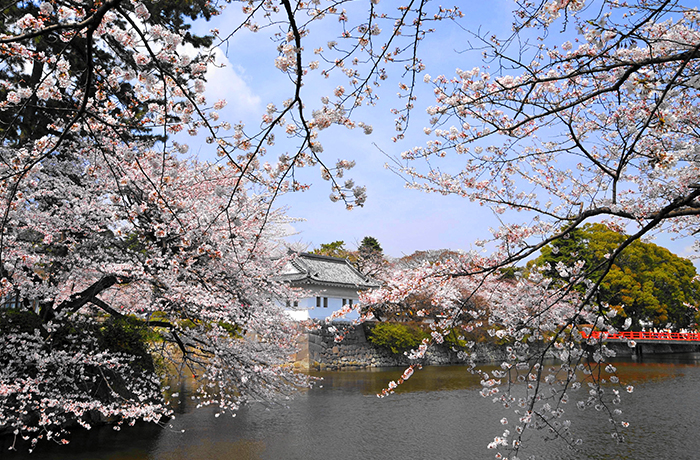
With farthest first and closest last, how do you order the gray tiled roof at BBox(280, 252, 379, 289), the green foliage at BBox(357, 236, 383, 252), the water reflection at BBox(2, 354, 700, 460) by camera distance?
1. the green foliage at BBox(357, 236, 383, 252)
2. the gray tiled roof at BBox(280, 252, 379, 289)
3. the water reflection at BBox(2, 354, 700, 460)

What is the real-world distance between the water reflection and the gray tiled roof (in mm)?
8708

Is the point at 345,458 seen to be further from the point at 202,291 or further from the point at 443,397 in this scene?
the point at 443,397

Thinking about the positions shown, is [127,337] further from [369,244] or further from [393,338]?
[369,244]

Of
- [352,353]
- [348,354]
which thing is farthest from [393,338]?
[348,354]

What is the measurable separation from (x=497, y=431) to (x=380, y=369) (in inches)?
456

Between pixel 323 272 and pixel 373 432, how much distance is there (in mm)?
13823

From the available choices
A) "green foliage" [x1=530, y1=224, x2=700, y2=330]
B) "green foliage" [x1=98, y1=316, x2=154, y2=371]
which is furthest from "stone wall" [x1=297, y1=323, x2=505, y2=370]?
"green foliage" [x1=98, y1=316, x2=154, y2=371]

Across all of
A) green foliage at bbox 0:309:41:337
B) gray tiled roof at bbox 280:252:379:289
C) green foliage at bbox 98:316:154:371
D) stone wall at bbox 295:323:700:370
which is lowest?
stone wall at bbox 295:323:700:370

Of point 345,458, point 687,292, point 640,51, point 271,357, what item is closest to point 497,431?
point 345,458

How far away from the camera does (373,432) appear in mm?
7723

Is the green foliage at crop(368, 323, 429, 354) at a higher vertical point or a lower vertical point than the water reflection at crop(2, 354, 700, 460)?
higher

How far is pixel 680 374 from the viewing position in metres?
16.1

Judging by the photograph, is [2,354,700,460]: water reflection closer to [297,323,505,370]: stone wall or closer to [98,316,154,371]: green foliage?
[98,316,154,371]: green foliage

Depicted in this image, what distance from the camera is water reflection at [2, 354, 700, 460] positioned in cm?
641
